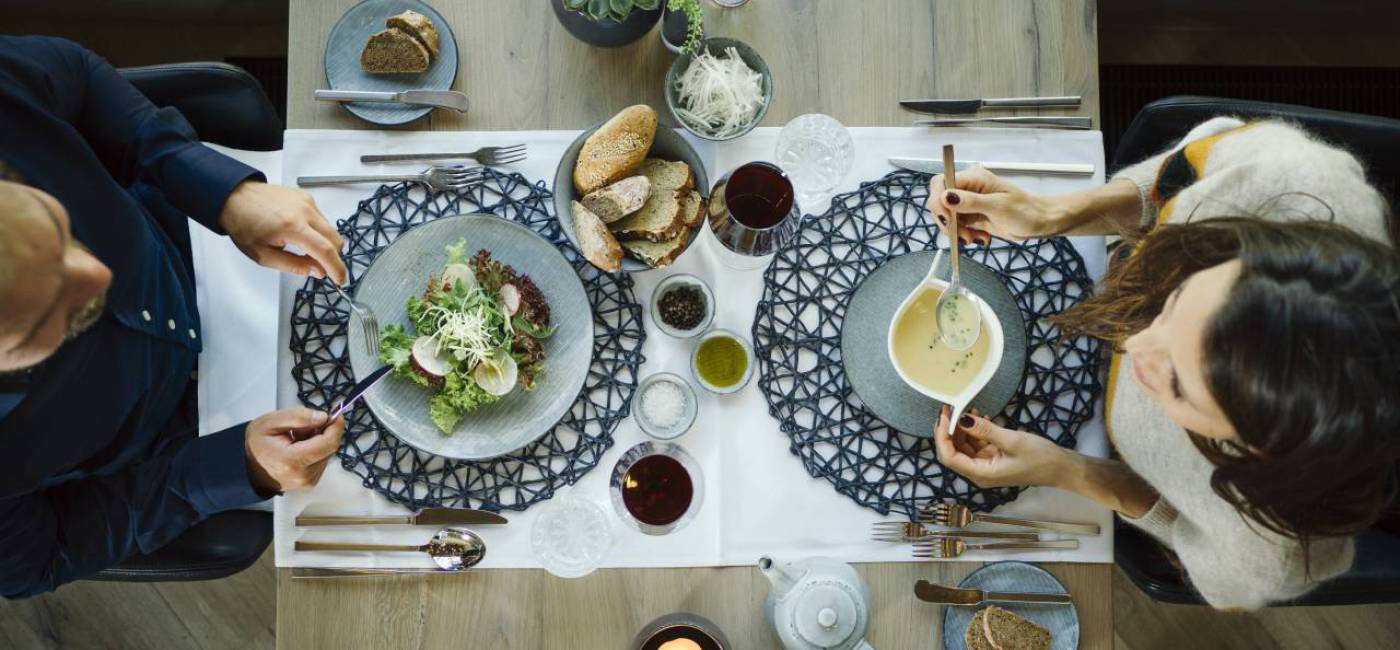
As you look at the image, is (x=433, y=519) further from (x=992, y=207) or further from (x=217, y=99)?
(x=992, y=207)

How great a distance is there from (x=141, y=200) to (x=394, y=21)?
1.83 ft

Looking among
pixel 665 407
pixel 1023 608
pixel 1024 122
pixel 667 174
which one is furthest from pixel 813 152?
pixel 1023 608

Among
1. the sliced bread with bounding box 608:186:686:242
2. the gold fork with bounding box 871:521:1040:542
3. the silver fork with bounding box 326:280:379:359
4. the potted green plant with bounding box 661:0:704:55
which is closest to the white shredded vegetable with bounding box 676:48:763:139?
the potted green plant with bounding box 661:0:704:55

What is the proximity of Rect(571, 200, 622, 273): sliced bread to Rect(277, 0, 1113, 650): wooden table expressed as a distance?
0.25 meters

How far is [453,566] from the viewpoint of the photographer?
4.48 ft

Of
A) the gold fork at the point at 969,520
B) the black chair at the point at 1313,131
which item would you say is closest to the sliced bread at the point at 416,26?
the gold fork at the point at 969,520

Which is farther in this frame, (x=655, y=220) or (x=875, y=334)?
(x=875, y=334)

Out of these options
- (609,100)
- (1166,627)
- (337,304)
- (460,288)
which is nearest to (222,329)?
(337,304)

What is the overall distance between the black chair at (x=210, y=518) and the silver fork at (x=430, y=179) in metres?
0.25

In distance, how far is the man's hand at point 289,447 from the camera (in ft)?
4.14

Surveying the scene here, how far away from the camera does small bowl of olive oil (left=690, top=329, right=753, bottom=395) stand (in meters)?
1.39

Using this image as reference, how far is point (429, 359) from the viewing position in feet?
4.25

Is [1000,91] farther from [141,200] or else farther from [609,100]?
[141,200]

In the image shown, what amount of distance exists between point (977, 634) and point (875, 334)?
51 cm
